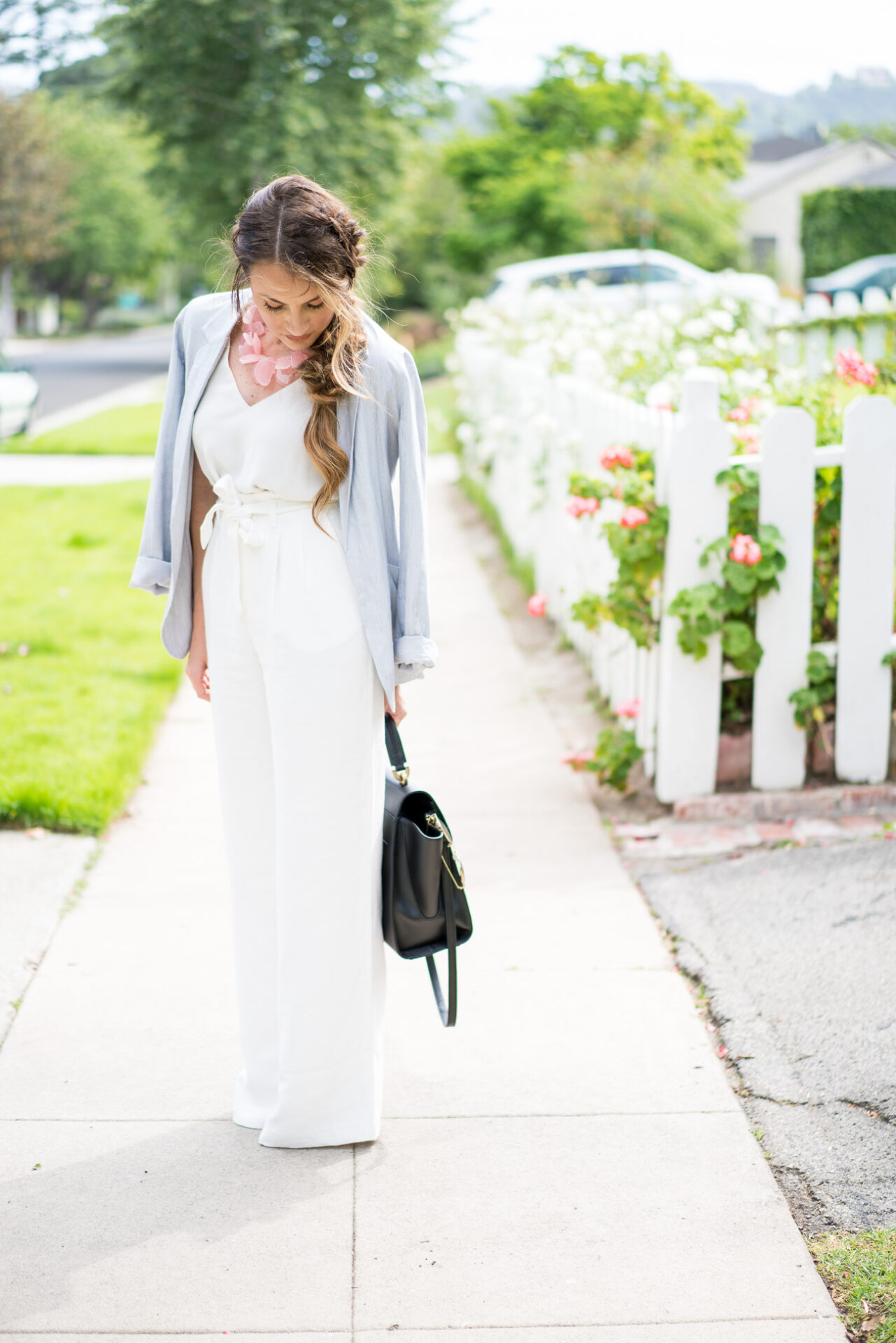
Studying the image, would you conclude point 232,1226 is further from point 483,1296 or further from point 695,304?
point 695,304

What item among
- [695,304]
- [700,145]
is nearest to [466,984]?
[695,304]

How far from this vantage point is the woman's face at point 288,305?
228cm

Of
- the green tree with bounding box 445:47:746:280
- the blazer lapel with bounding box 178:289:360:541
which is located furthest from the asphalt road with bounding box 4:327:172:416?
the blazer lapel with bounding box 178:289:360:541

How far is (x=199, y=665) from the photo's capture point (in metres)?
2.80

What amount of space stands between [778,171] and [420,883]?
151 feet

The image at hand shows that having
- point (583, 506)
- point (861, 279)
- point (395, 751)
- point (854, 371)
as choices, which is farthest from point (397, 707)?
point (861, 279)

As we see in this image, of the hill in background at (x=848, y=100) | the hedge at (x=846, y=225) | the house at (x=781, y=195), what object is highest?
the house at (x=781, y=195)

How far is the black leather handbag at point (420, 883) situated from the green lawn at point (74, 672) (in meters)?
1.95

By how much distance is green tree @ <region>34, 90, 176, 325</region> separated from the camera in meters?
62.4

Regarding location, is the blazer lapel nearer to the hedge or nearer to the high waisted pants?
the high waisted pants

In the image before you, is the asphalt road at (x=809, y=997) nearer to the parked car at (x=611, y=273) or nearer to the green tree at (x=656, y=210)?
the parked car at (x=611, y=273)

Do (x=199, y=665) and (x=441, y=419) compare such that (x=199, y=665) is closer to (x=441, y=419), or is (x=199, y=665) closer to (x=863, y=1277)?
(x=863, y=1277)

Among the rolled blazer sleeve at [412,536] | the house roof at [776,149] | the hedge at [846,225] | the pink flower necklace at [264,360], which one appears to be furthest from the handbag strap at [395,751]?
the house roof at [776,149]

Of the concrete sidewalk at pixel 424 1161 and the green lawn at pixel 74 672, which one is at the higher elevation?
the green lawn at pixel 74 672
